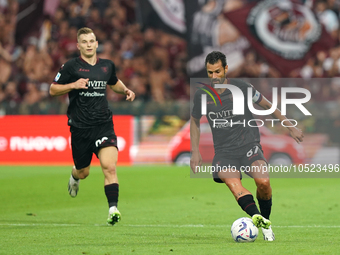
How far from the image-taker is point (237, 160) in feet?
21.7

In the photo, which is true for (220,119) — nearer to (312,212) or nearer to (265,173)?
(265,173)

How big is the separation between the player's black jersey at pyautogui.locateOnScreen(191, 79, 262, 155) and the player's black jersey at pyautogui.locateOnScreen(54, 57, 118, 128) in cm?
168

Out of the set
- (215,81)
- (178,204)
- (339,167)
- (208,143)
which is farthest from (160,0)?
(215,81)

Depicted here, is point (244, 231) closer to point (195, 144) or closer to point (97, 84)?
point (195, 144)

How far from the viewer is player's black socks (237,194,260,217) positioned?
6234 millimetres

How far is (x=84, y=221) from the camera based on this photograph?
8539 millimetres

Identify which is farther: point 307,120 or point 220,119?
point 307,120

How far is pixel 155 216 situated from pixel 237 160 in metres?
2.82

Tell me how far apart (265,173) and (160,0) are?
519 inches

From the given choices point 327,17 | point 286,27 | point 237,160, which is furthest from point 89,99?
point 327,17

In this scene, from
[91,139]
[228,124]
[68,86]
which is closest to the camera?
[228,124]

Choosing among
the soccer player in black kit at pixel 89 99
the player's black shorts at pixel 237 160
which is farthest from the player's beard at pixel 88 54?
the player's black shorts at pixel 237 160

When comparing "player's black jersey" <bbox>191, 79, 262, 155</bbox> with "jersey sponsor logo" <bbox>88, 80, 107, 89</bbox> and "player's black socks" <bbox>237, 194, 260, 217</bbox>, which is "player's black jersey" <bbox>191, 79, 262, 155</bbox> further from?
"jersey sponsor logo" <bbox>88, 80, 107, 89</bbox>

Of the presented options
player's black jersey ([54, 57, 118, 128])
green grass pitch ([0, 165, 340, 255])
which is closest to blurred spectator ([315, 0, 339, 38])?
green grass pitch ([0, 165, 340, 255])
